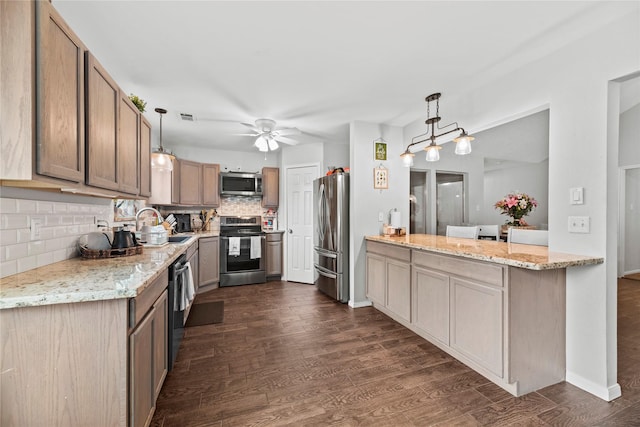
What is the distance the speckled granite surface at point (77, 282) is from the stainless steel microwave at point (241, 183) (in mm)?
3140

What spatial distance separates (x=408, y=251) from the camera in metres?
2.72

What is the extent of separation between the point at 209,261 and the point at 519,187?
18.1 feet

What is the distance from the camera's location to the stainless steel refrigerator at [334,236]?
144 inches

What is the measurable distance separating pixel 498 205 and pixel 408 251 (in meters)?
1.96

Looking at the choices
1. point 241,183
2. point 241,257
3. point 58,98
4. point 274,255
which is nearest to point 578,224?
point 58,98

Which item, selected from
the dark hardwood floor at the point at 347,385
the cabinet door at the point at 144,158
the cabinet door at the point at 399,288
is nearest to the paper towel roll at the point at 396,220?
the cabinet door at the point at 399,288

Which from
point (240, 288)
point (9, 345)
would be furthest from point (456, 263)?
point (240, 288)

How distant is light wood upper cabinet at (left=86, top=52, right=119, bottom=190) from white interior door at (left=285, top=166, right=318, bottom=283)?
3.12 m

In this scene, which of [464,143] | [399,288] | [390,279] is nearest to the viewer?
[464,143]

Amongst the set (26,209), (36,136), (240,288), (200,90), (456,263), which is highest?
(200,90)

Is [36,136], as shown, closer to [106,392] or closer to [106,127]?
[106,127]

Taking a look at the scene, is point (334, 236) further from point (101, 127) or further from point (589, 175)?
point (101, 127)

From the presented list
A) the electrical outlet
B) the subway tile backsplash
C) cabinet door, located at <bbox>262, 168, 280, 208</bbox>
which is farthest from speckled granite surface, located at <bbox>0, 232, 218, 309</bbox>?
cabinet door, located at <bbox>262, 168, 280, 208</bbox>

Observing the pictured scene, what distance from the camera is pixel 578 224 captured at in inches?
75.0
